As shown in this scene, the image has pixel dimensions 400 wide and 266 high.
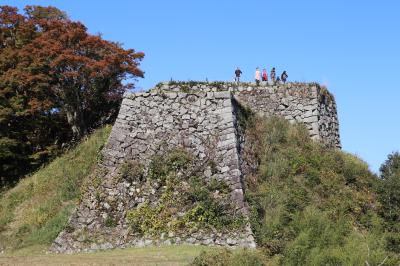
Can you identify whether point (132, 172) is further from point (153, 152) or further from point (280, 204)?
point (280, 204)

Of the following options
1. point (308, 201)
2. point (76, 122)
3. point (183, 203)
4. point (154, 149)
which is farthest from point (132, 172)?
point (76, 122)

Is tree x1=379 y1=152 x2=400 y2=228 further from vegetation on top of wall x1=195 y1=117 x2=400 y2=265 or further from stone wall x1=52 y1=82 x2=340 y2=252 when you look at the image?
stone wall x1=52 y1=82 x2=340 y2=252

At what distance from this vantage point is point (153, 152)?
19.2m

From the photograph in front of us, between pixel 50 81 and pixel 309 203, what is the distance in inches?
576

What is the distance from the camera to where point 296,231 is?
1617cm

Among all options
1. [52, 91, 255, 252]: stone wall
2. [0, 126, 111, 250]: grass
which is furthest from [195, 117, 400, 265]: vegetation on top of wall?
[0, 126, 111, 250]: grass

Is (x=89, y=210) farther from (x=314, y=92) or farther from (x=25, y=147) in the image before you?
(x=314, y=92)

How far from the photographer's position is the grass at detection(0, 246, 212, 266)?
46.7 feet

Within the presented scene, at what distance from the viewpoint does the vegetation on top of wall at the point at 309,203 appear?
43.3 feet

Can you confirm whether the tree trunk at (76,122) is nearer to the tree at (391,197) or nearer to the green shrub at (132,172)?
the green shrub at (132,172)

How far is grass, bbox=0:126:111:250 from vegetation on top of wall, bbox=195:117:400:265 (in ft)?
21.3

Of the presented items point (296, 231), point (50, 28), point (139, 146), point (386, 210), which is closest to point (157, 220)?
point (139, 146)

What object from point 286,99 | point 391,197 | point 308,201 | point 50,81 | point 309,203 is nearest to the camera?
point 309,203

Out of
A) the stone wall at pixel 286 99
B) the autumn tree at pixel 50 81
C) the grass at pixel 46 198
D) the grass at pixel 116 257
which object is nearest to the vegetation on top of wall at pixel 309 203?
the stone wall at pixel 286 99
